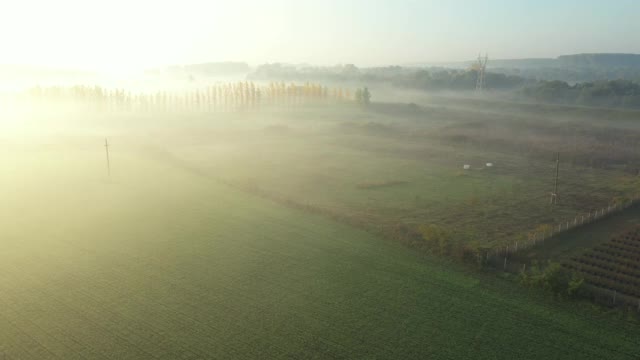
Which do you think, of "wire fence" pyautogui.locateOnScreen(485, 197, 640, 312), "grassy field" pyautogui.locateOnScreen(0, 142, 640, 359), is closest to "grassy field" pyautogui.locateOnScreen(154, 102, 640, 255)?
"wire fence" pyautogui.locateOnScreen(485, 197, 640, 312)

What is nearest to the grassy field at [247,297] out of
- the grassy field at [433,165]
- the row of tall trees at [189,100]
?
the grassy field at [433,165]

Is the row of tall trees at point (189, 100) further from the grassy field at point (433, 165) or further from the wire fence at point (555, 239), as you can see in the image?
the wire fence at point (555, 239)

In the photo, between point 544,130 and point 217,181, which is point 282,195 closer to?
point 217,181

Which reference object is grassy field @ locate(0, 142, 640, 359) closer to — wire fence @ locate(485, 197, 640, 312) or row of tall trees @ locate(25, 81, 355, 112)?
wire fence @ locate(485, 197, 640, 312)

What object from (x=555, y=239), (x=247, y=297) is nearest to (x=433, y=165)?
(x=555, y=239)

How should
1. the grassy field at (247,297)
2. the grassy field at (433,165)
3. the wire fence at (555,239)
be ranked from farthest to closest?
the grassy field at (433,165) < the wire fence at (555,239) < the grassy field at (247,297)

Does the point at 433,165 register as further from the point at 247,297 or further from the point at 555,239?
the point at 247,297

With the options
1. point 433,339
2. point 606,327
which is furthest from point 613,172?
point 433,339

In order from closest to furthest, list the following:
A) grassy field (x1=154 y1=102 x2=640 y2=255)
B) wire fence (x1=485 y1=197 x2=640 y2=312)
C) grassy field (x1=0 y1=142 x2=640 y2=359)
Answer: grassy field (x1=0 y1=142 x2=640 y2=359), wire fence (x1=485 y1=197 x2=640 y2=312), grassy field (x1=154 y1=102 x2=640 y2=255)
